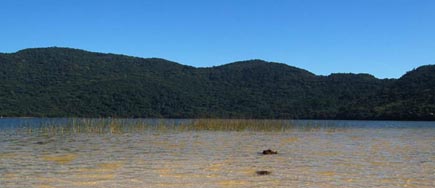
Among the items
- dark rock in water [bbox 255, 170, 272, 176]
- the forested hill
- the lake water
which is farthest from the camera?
the forested hill

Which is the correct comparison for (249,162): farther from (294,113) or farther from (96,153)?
(294,113)

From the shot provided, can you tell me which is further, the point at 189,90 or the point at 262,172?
the point at 189,90

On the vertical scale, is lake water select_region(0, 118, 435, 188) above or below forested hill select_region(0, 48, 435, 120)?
below

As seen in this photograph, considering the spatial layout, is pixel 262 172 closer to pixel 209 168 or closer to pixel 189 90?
pixel 209 168

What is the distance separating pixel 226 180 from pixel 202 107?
347 ft

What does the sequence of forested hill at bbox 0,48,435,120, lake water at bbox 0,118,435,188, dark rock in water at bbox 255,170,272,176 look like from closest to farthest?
lake water at bbox 0,118,435,188 < dark rock in water at bbox 255,170,272,176 < forested hill at bbox 0,48,435,120

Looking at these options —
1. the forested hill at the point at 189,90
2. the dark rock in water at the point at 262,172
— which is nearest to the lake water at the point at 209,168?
the dark rock in water at the point at 262,172

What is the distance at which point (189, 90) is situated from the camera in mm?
129250

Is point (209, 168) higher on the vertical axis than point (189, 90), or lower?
lower

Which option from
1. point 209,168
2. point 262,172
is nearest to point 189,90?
point 209,168

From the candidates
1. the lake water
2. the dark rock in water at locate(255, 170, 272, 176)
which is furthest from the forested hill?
the dark rock in water at locate(255, 170, 272, 176)

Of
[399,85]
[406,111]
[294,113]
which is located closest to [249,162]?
[406,111]

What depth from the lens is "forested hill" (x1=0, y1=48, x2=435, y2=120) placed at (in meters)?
108

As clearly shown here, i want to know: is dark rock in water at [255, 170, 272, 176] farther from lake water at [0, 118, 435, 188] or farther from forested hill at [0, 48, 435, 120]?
forested hill at [0, 48, 435, 120]
